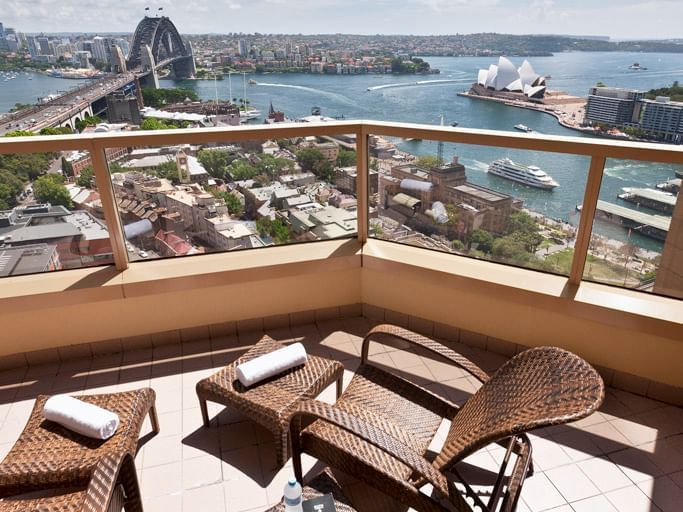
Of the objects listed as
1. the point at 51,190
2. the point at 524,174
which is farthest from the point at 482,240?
the point at 51,190

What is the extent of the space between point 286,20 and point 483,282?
1515 inches

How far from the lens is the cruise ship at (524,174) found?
2.80 meters

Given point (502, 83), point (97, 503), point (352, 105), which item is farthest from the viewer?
point (352, 105)

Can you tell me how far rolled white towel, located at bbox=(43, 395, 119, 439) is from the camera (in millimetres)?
2184

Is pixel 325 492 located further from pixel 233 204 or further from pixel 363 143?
pixel 363 143

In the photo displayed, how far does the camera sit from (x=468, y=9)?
1331 inches

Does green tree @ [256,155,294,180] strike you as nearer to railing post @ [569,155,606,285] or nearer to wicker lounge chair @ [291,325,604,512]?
wicker lounge chair @ [291,325,604,512]

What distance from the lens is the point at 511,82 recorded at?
44.9 ft

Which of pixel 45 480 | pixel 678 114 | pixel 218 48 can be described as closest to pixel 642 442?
pixel 45 480

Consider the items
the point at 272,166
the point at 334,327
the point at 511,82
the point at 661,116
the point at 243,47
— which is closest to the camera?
the point at 272,166

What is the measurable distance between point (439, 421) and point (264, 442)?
973 mm

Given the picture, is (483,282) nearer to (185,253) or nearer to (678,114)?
(185,253)

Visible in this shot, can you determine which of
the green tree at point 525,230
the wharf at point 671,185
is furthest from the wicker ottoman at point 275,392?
the wharf at point 671,185

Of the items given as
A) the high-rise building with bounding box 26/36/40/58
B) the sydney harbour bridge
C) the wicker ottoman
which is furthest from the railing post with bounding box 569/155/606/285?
the high-rise building with bounding box 26/36/40/58
